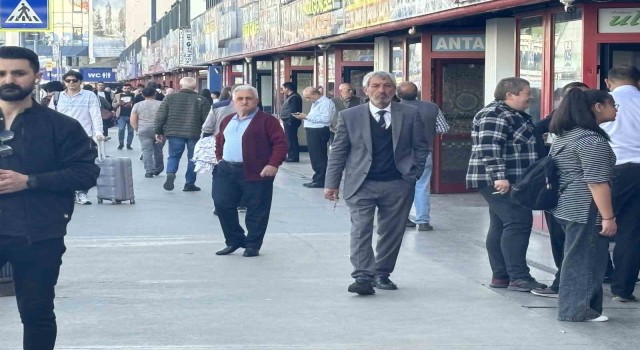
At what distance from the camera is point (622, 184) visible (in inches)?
355

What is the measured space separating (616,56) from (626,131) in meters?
3.79

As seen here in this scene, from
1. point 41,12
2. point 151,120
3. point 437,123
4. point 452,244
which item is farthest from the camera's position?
point 151,120

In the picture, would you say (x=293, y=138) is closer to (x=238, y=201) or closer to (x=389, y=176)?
(x=238, y=201)

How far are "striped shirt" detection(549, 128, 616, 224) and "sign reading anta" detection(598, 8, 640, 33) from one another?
3918 mm

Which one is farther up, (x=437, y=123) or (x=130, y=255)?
(x=437, y=123)

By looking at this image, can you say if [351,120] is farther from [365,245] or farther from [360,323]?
[360,323]

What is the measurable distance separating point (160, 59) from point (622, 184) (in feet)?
180

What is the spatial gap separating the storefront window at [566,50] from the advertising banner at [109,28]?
11377 cm

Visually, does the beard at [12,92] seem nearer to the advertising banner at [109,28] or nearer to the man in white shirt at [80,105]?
the man in white shirt at [80,105]

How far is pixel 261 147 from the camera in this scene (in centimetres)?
1134

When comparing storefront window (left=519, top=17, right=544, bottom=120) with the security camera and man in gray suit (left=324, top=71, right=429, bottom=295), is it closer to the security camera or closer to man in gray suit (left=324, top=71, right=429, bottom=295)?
the security camera

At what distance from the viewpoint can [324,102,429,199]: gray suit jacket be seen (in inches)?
361

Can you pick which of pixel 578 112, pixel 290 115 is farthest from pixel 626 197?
pixel 290 115

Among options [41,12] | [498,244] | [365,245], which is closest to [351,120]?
[365,245]
